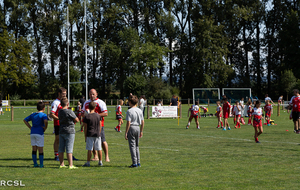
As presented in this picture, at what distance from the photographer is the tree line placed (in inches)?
2422

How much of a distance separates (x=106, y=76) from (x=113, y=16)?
10.7 meters

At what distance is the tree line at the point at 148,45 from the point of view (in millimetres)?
61531

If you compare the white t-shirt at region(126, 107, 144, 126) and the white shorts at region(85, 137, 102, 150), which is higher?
the white t-shirt at region(126, 107, 144, 126)

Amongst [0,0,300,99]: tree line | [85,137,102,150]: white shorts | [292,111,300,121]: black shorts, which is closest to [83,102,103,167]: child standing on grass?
[85,137,102,150]: white shorts

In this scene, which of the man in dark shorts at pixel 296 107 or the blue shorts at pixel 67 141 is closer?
the blue shorts at pixel 67 141

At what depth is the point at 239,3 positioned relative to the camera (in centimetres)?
6581

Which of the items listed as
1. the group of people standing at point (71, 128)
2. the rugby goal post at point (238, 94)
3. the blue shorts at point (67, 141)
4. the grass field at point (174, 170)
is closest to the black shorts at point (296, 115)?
the grass field at point (174, 170)

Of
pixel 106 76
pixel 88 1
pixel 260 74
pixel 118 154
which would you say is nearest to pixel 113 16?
pixel 88 1

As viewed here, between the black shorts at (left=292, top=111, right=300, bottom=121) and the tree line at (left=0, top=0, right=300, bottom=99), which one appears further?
the tree line at (left=0, top=0, right=300, bottom=99)

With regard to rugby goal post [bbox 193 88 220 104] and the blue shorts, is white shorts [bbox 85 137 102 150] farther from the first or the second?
rugby goal post [bbox 193 88 220 104]

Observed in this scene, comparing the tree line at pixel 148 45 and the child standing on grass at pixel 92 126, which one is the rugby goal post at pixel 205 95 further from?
the child standing on grass at pixel 92 126

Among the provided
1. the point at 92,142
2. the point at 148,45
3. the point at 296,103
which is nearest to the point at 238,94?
the point at 148,45

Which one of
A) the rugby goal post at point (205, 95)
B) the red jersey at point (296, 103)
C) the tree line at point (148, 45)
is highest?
the tree line at point (148, 45)

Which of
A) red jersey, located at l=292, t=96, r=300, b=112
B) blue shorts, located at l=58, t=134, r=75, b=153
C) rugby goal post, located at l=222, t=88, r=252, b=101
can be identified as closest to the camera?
blue shorts, located at l=58, t=134, r=75, b=153
